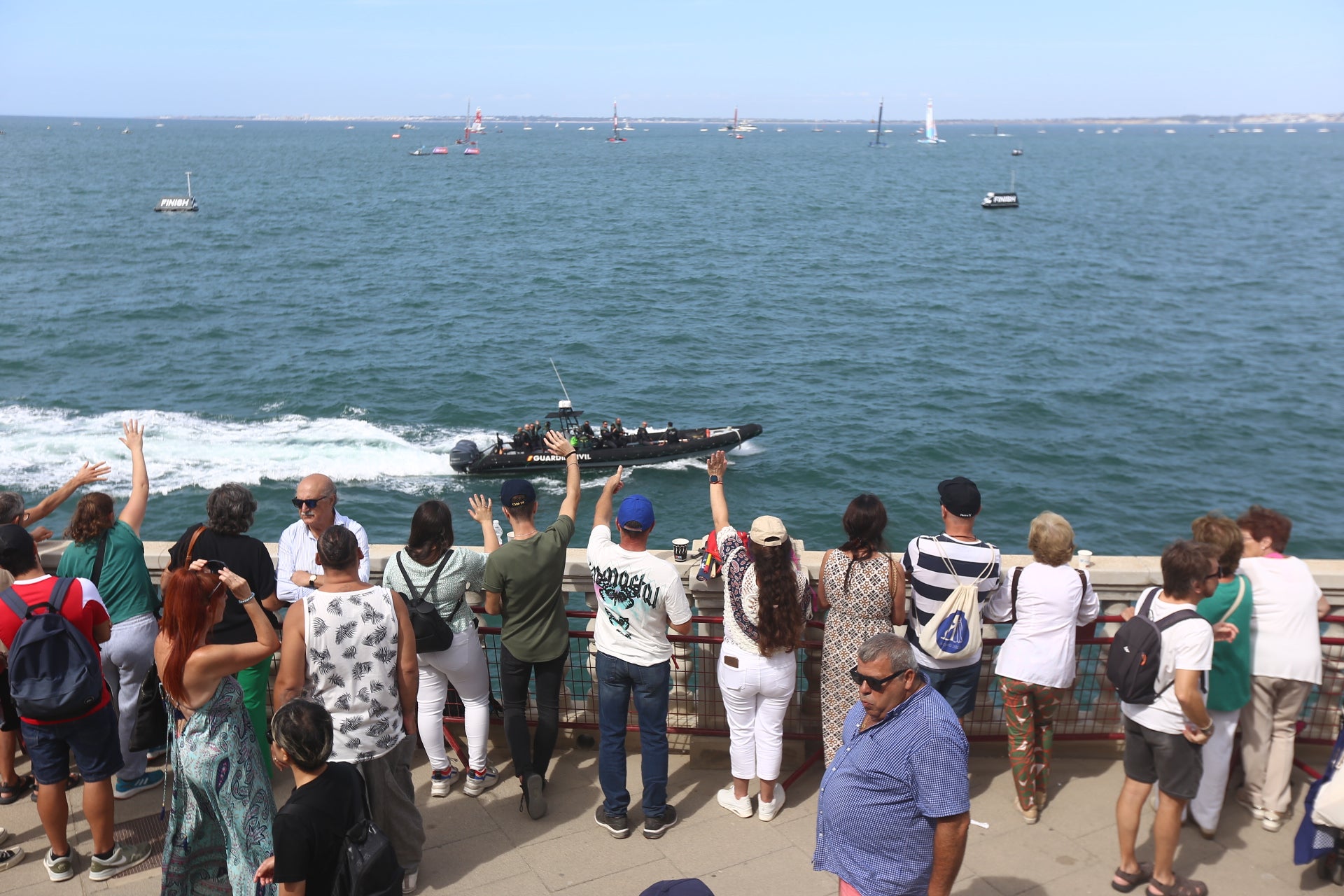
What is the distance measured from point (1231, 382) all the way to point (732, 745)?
147 feet

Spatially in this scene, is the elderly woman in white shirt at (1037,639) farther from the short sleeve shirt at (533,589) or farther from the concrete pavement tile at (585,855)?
the short sleeve shirt at (533,589)

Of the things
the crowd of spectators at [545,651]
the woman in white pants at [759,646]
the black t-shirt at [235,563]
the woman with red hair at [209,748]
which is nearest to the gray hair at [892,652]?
the crowd of spectators at [545,651]

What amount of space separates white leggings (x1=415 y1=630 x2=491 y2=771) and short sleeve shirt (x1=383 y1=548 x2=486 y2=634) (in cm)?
20

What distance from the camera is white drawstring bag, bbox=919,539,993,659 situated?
17.9 ft

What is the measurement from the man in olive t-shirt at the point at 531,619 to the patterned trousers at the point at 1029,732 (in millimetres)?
2428

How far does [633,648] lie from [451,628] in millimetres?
987

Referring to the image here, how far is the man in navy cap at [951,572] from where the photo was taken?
17.8 feet

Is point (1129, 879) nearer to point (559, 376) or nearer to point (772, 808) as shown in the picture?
point (772, 808)

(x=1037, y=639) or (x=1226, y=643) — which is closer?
(x=1226, y=643)

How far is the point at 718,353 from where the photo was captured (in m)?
48.4

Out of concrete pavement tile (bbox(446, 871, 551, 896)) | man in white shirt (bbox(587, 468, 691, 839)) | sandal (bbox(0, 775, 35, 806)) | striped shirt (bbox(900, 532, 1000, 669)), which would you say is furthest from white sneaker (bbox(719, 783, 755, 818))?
sandal (bbox(0, 775, 35, 806))

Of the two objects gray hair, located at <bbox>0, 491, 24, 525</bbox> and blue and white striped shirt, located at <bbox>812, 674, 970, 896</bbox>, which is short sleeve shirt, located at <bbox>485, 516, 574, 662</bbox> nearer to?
blue and white striped shirt, located at <bbox>812, 674, 970, 896</bbox>

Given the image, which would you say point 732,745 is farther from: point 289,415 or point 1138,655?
point 289,415

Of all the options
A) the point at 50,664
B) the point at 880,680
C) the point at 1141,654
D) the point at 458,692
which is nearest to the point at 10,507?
the point at 50,664
